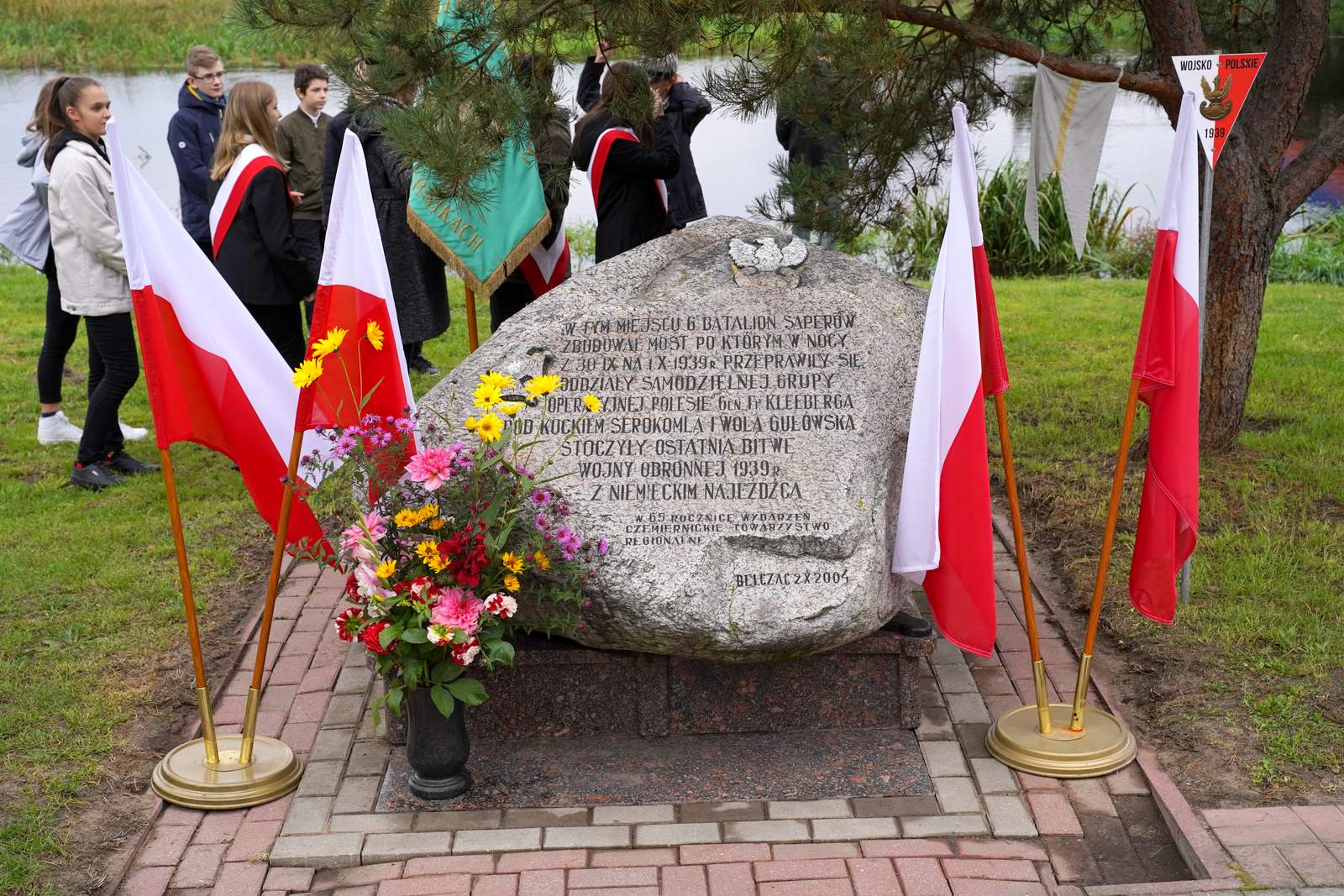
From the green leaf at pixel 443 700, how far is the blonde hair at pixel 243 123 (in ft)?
11.0

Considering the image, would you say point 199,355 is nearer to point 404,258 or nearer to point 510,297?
point 404,258

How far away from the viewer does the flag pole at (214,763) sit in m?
3.95

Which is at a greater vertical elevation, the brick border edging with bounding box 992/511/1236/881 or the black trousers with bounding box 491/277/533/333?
the black trousers with bounding box 491/277/533/333

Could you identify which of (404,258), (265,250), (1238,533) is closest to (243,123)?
(265,250)

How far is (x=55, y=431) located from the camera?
7066mm

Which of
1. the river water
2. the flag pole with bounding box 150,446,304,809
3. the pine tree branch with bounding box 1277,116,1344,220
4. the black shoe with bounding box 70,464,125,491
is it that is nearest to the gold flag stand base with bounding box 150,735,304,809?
the flag pole with bounding box 150,446,304,809

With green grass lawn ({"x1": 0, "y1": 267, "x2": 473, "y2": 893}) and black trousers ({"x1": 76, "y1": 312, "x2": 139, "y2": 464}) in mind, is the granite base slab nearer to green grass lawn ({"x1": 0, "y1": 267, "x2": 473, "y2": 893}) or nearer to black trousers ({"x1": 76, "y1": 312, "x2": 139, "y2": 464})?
green grass lawn ({"x1": 0, "y1": 267, "x2": 473, "y2": 893})

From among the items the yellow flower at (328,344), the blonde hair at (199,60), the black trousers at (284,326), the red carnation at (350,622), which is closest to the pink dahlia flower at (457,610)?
the red carnation at (350,622)

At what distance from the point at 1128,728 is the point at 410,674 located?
7.60 feet

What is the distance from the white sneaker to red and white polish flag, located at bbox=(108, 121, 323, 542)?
3.47m

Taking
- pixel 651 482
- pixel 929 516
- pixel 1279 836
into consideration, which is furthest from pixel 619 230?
pixel 1279 836

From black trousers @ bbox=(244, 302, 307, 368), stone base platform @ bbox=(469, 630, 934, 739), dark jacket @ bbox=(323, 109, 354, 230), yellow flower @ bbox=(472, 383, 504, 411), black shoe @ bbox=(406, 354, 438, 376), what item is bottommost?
stone base platform @ bbox=(469, 630, 934, 739)

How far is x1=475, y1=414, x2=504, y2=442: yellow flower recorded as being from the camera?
3705 millimetres

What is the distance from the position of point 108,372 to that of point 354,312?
2.87 metres
